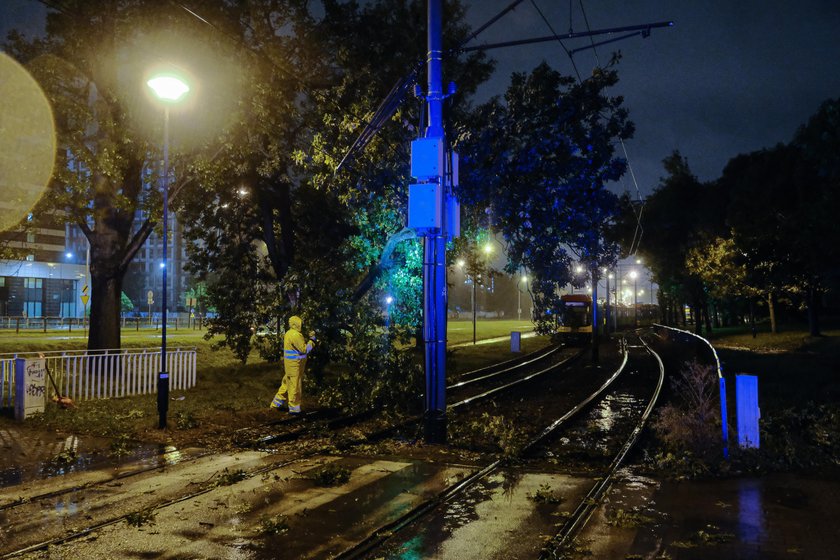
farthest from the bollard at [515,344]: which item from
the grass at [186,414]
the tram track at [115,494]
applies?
the tram track at [115,494]

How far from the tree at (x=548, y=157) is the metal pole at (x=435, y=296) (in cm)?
405

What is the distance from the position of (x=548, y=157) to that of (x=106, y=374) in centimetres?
1143

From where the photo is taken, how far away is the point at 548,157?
49.5ft

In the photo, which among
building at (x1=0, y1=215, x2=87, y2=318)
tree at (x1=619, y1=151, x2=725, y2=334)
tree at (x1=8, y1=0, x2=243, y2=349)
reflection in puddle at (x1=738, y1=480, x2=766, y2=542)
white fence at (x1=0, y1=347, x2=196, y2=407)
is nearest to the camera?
reflection in puddle at (x1=738, y1=480, x2=766, y2=542)

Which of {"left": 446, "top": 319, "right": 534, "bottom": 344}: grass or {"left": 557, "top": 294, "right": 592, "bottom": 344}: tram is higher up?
{"left": 557, "top": 294, "right": 592, "bottom": 344}: tram

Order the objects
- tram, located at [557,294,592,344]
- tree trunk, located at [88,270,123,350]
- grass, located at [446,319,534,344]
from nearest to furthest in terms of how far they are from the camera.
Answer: tree trunk, located at [88,270,123,350]
tram, located at [557,294,592,344]
grass, located at [446,319,534,344]

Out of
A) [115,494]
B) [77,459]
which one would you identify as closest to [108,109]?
[77,459]

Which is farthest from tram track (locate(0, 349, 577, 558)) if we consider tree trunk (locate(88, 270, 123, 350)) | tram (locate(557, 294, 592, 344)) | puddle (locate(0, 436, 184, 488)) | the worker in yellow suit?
tram (locate(557, 294, 592, 344))

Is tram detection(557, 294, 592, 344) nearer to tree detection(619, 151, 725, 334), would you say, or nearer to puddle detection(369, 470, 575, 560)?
tree detection(619, 151, 725, 334)

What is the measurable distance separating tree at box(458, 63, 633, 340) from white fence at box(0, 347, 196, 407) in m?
8.94

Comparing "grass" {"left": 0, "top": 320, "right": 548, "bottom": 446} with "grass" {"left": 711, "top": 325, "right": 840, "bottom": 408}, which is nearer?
"grass" {"left": 0, "top": 320, "right": 548, "bottom": 446}

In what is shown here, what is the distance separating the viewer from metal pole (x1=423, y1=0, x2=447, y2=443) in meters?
10.6

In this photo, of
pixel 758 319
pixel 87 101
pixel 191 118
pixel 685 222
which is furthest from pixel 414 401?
pixel 758 319

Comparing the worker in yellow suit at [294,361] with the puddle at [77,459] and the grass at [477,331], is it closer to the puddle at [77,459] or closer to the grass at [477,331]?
the puddle at [77,459]
